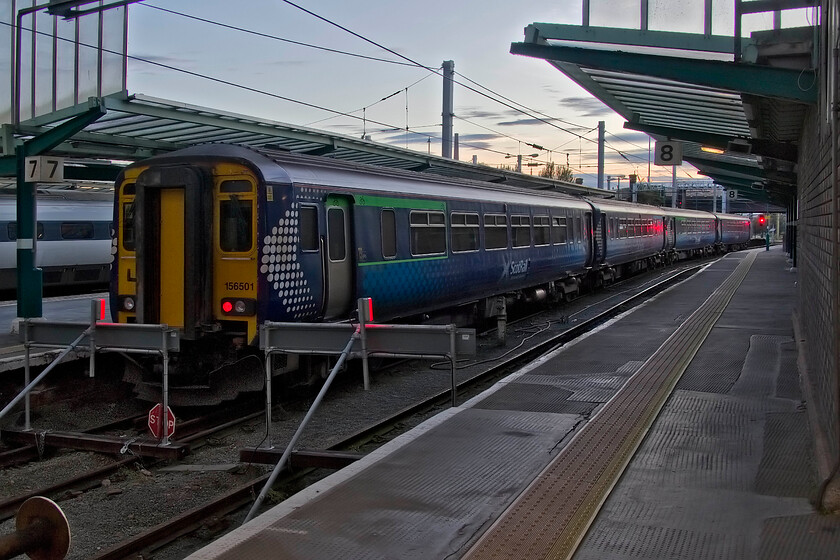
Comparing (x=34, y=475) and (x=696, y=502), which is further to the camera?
(x=34, y=475)

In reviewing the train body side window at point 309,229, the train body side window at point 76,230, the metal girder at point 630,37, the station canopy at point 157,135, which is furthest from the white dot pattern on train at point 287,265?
the train body side window at point 76,230

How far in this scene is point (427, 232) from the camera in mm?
12695

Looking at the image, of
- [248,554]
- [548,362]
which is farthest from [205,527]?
[548,362]

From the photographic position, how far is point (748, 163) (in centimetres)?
2225

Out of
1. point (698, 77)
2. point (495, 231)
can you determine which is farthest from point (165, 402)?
point (495, 231)

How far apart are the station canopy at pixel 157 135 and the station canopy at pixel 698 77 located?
4.79 meters

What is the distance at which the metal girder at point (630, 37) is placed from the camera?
928 cm

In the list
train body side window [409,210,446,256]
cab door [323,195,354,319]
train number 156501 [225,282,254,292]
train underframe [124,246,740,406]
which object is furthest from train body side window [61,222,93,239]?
train number 156501 [225,282,254,292]

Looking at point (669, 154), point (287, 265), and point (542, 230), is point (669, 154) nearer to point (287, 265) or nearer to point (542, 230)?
point (542, 230)

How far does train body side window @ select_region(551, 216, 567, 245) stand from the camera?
1937 centimetres

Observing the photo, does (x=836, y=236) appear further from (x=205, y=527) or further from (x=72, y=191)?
(x=72, y=191)

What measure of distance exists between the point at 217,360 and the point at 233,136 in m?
6.24

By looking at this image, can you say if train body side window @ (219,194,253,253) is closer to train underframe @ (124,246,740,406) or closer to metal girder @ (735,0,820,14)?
train underframe @ (124,246,740,406)

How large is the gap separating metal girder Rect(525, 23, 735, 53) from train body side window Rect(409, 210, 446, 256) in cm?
332
